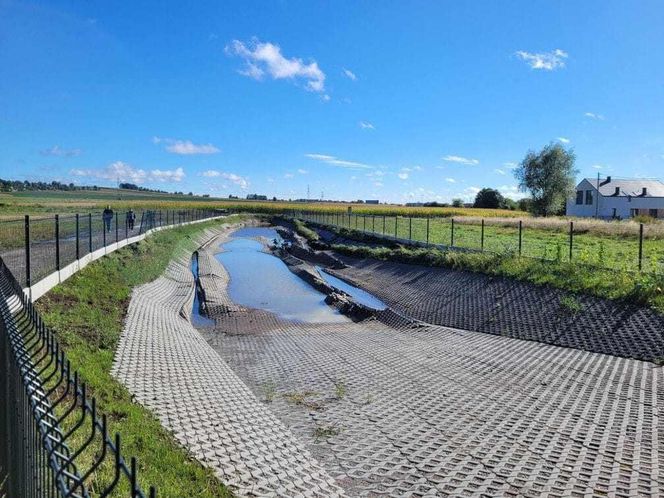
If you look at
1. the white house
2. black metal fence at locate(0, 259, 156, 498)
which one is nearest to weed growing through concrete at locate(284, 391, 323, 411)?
black metal fence at locate(0, 259, 156, 498)

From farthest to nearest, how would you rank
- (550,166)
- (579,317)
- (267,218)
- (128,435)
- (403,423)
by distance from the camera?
(267,218)
(550,166)
(579,317)
(403,423)
(128,435)

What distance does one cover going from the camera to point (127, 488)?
5.10 meters

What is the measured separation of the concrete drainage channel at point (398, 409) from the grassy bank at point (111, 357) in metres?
0.33

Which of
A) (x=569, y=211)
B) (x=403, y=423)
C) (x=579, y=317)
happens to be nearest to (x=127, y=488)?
(x=403, y=423)

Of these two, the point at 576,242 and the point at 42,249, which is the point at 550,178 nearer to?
the point at 576,242

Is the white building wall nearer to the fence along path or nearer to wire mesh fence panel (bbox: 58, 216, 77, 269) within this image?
wire mesh fence panel (bbox: 58, 216, 77, 269)

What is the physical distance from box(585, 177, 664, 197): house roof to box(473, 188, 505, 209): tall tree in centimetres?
4813

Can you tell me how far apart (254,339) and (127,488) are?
1049 cm

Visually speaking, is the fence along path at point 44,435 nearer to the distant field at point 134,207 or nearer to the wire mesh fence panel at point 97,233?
the wire mesh fence panel at point 97,233

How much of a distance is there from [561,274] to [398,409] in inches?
424

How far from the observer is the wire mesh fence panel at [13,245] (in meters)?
13.2

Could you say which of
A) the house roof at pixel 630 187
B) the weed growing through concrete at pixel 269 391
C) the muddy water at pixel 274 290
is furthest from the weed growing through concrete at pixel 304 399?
the house roof at pixel 630 187

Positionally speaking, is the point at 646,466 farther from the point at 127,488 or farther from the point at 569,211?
the point at 569,211

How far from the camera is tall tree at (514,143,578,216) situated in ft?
258
